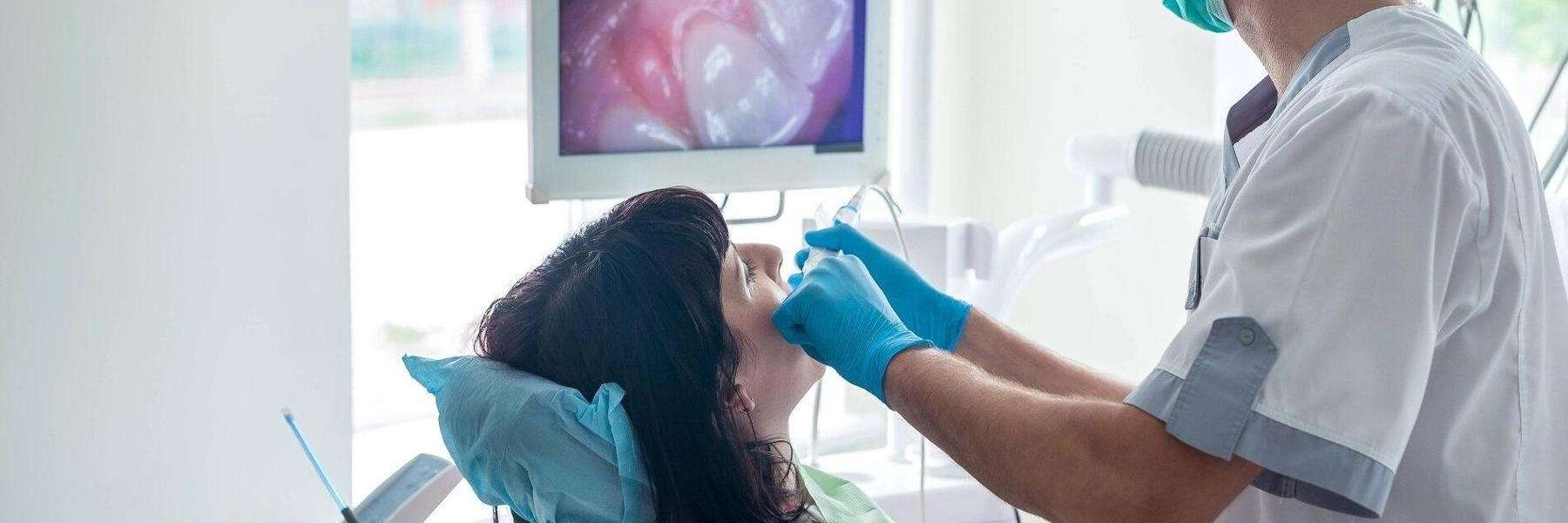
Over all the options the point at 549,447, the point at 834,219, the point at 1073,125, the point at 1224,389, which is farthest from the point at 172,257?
the point at 1073,125

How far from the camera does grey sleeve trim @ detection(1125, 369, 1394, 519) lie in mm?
929

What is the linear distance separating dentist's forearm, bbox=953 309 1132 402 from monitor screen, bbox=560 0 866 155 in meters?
0.48

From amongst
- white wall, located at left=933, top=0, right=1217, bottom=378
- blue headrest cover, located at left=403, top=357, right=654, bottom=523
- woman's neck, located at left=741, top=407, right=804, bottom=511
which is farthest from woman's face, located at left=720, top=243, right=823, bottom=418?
white wall, located at left=933, top=0, right=1217, bottom=378

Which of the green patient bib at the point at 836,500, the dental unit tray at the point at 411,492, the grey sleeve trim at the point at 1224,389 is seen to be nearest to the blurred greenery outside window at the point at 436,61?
the green patient bib at the point at 836,500

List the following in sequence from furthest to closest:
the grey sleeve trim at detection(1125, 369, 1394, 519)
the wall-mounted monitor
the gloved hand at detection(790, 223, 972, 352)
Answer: the wall-mounted monitor → the gloved hand at detection(790, 223, 972, 352) → the grey sleeve trim at detection(1125, 369, 1394, 519)

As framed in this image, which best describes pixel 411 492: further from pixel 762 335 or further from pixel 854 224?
pixel 854 224

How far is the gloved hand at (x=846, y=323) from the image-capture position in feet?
3.97

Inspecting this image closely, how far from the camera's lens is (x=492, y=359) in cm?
128

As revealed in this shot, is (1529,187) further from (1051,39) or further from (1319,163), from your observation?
(1051,39)

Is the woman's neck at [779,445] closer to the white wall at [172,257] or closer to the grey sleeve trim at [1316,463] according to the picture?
the grey sleeve trim at [1316,463]

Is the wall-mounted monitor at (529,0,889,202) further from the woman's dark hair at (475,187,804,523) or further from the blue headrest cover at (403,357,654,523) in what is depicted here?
the blue headrest cover at (403,357,654,523)

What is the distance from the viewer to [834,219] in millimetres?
1609

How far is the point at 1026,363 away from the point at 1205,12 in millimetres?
427

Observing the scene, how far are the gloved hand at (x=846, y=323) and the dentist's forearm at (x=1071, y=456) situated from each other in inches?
3.3
